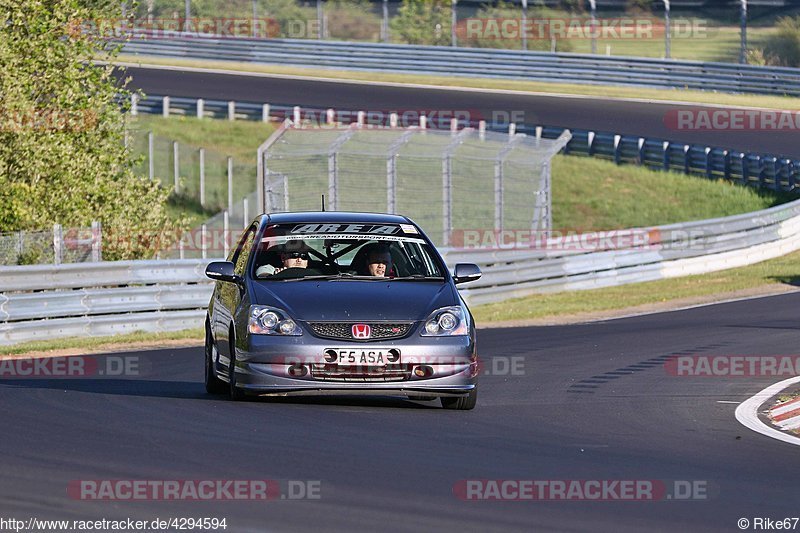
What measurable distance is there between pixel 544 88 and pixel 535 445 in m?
39.0

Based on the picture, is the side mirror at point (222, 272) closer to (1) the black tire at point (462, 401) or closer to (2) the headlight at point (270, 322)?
(2) the headlight at point (270, 322)

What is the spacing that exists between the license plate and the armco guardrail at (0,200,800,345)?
8.33 m

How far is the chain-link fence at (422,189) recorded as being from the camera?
24703 mm

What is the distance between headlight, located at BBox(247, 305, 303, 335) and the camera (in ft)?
36.5

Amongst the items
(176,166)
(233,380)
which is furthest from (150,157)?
(233,380)

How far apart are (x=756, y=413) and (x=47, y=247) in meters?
10.7

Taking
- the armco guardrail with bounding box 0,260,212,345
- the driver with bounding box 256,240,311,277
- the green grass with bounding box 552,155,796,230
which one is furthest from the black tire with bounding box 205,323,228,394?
the green grass with bounding box 552,155,796,230

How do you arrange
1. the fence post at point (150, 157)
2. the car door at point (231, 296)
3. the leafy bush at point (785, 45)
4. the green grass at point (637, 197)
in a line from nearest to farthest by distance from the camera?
the car door at point (231, 296)
the fence post at point (150, 157)
the green grass at point (637, 197)
the leafy bush at point (785, 45)

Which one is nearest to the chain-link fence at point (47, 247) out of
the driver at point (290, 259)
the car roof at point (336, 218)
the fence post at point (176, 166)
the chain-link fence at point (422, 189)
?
the chain-link fence at point (422, 189)

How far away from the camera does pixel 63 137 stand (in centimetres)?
2380

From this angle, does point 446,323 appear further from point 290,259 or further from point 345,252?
point 290,259

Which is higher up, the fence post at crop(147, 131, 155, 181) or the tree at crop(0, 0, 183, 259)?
the tree at crop(0, 0, 183, 259)

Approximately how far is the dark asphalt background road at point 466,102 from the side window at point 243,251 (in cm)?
2686

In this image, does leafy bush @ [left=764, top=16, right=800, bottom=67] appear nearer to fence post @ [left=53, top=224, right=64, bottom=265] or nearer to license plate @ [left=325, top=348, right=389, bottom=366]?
fence post @ [left=53, top=224, right=64, bottom=265]
